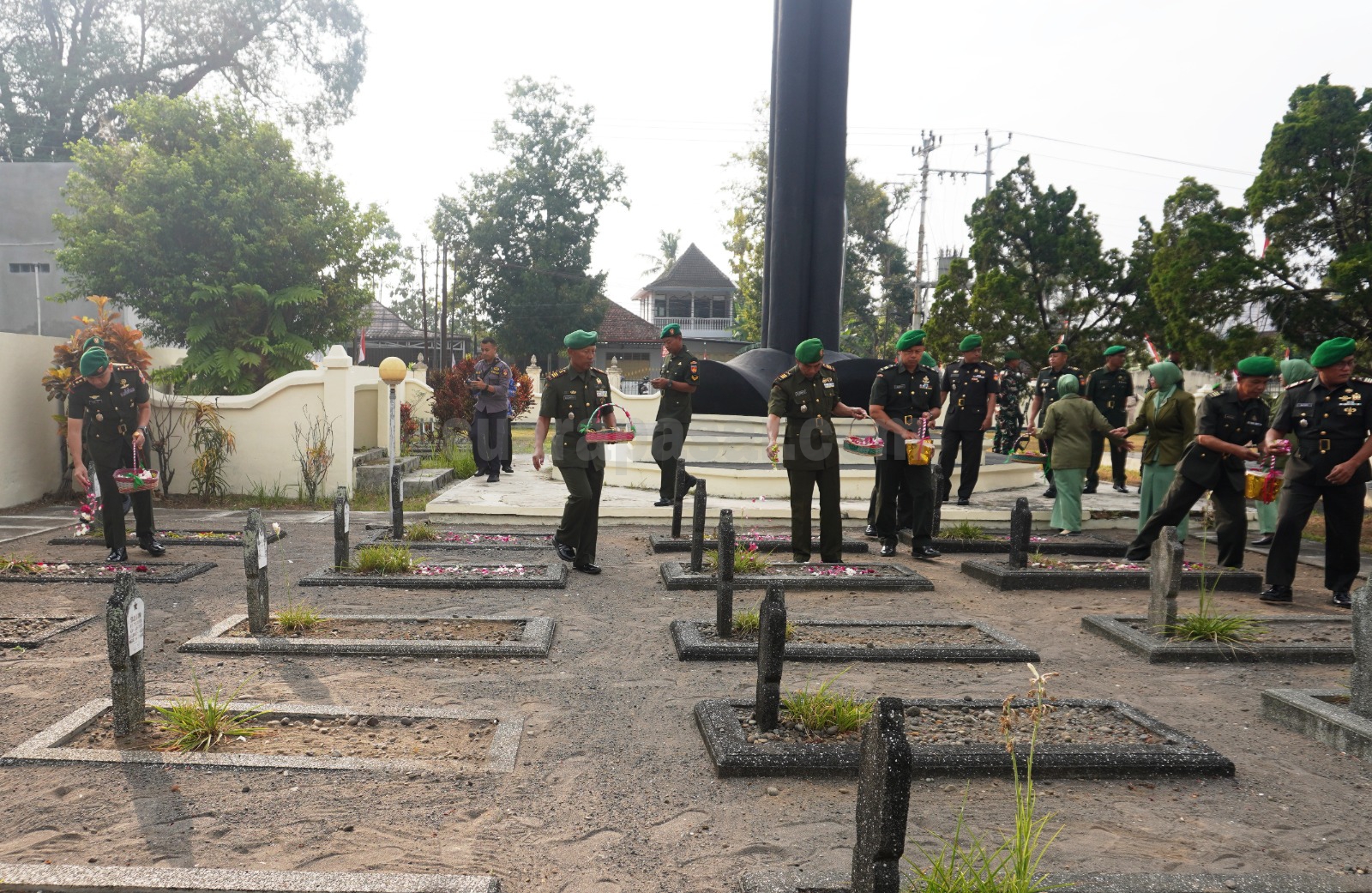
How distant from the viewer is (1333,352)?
727 centimetres

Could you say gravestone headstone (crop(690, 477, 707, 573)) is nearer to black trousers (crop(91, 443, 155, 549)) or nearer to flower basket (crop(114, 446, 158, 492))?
flower basket (crop(114, 446, 158, 492))

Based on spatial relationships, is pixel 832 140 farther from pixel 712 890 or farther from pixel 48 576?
pixel 712 890

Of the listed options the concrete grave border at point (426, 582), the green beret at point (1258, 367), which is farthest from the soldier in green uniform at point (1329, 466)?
the concrete grave border at point (426, 582)

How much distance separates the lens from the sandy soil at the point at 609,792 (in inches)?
132

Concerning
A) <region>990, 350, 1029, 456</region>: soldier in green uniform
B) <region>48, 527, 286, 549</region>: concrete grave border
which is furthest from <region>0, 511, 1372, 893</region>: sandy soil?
<region>990, 350, 1029, 456</region>: soldier in green uniform

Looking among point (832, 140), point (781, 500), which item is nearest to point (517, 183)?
point (832, 140)

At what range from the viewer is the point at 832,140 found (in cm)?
1634

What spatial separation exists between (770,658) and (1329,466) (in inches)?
217

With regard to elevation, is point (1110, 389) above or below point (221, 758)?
above

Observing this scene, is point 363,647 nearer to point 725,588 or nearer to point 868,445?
point 725,588

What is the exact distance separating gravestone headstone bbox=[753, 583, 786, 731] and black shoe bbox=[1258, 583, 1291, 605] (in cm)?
537

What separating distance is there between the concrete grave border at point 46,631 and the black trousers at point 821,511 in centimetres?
541

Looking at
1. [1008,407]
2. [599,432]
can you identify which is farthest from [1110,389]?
[599,432]

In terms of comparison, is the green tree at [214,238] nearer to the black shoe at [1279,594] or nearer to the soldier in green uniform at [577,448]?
the soldier in green uniform at [577,448]
